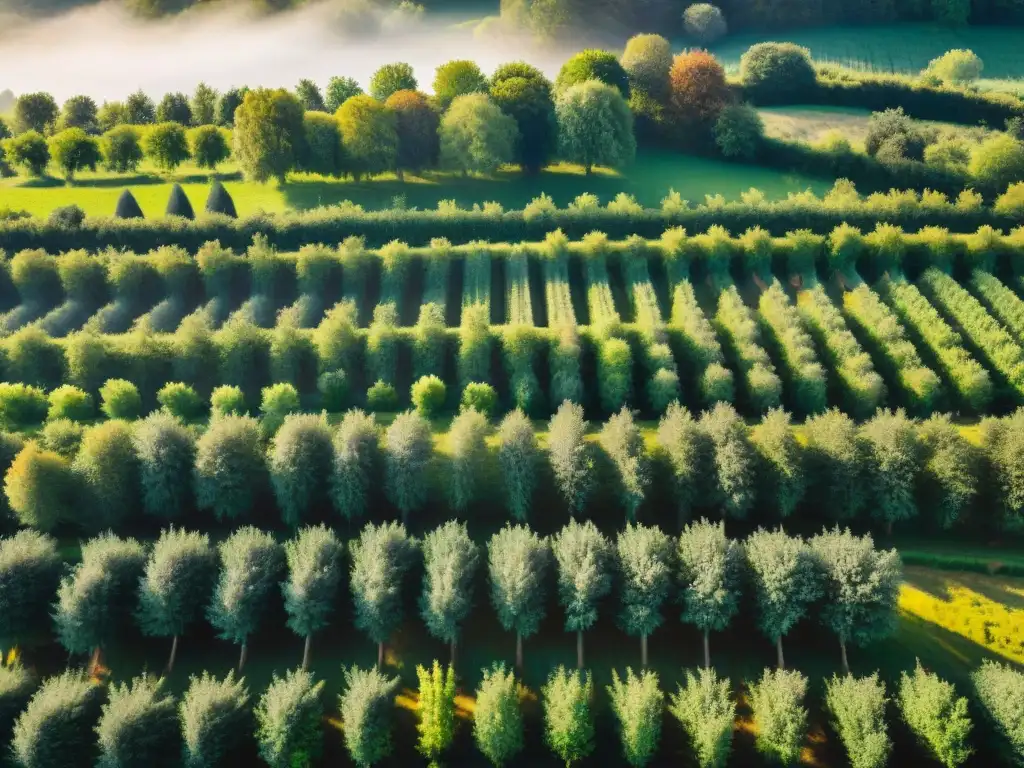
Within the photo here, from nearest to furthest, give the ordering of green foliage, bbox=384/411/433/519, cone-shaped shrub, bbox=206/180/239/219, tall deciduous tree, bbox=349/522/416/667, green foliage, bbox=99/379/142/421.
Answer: tall deciduous tree, bbox=349/522/416/667 → green foliage, bbox=384/411/433/519 → green foliage, bbox=99/379/142/421 → cone-shaped shrub, bbox=206/180/239/219

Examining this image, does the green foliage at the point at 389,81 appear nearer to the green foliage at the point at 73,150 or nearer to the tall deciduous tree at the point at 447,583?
the green foliage at the point at 73,150

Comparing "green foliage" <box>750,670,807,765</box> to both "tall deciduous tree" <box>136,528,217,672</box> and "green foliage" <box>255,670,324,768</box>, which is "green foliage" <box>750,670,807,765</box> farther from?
"tall deciduous tree" <box>136,528,217,672</box>

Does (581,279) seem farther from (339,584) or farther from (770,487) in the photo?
(339,584)

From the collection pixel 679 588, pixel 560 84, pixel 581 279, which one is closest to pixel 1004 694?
pixel 679 588

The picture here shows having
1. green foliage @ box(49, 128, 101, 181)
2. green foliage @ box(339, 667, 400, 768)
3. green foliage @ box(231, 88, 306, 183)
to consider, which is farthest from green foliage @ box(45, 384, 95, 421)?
green foliage @ box(49, 128, 101, 181)

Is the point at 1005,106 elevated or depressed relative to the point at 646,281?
elevated

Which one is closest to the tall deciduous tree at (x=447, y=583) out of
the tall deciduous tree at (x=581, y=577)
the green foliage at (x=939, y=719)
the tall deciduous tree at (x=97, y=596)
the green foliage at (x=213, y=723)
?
the tall deciduous tree at (x=581, y=577)
